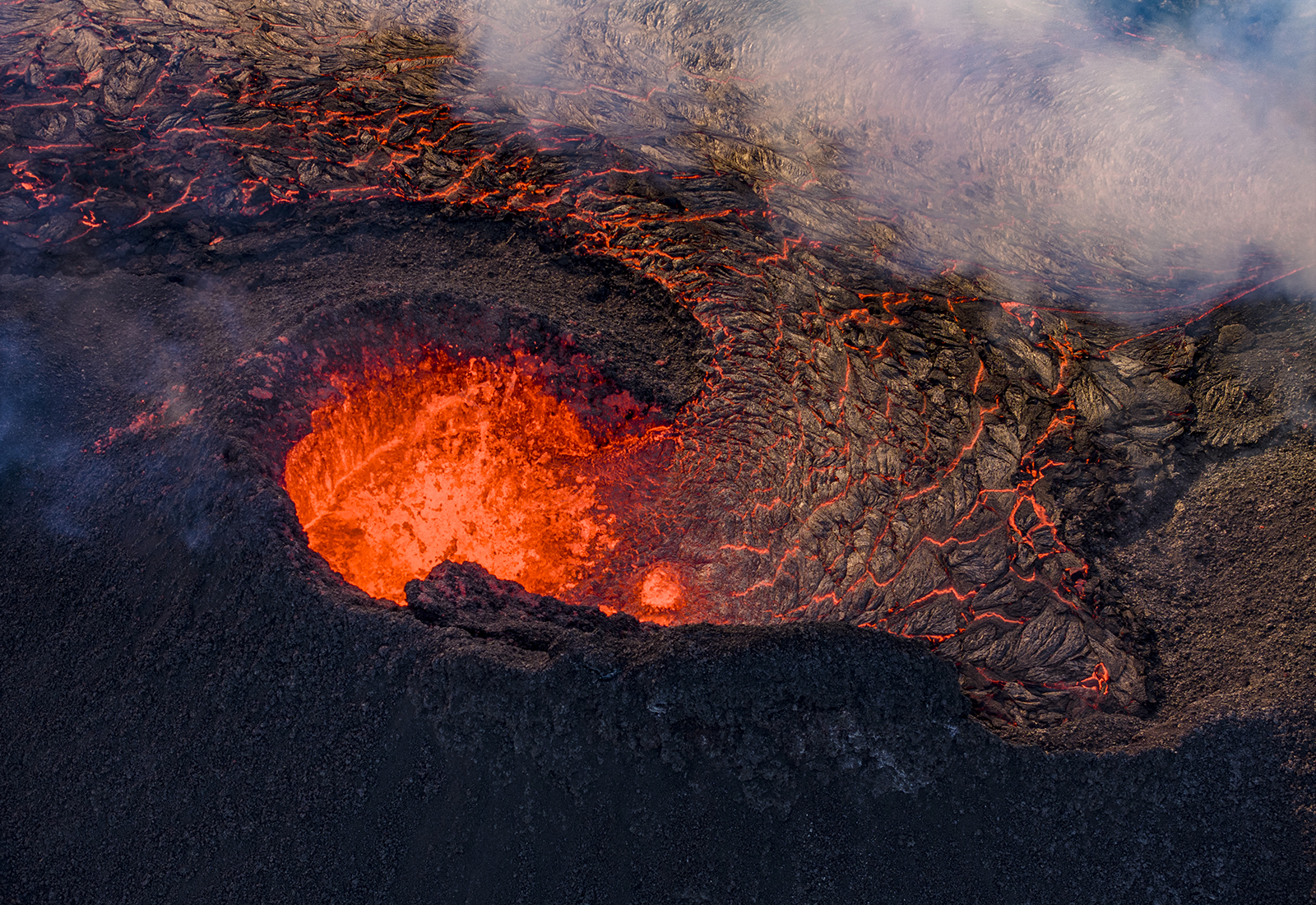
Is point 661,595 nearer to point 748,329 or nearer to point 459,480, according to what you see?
point 459,480

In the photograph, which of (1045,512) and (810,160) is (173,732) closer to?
(1045,512)

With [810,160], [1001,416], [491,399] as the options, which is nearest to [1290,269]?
[1001,416]

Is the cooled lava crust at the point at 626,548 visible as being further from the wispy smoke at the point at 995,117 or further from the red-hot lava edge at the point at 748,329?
the wispy smoke at the point at 995,117

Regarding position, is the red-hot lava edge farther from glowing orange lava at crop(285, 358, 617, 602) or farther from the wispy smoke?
glowing orange lava at crop(285, 358, 617, 602)

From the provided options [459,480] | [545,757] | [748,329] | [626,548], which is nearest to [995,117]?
[748,329]

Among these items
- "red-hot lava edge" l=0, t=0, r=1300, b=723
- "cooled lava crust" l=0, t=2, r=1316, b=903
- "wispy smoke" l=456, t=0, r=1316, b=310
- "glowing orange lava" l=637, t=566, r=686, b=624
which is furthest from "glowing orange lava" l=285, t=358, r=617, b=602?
"wispy smoke" l=456, t=0, r=1316, b=310

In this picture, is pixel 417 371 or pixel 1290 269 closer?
pixel 1290 269

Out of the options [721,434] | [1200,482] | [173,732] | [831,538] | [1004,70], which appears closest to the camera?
[173,732]
